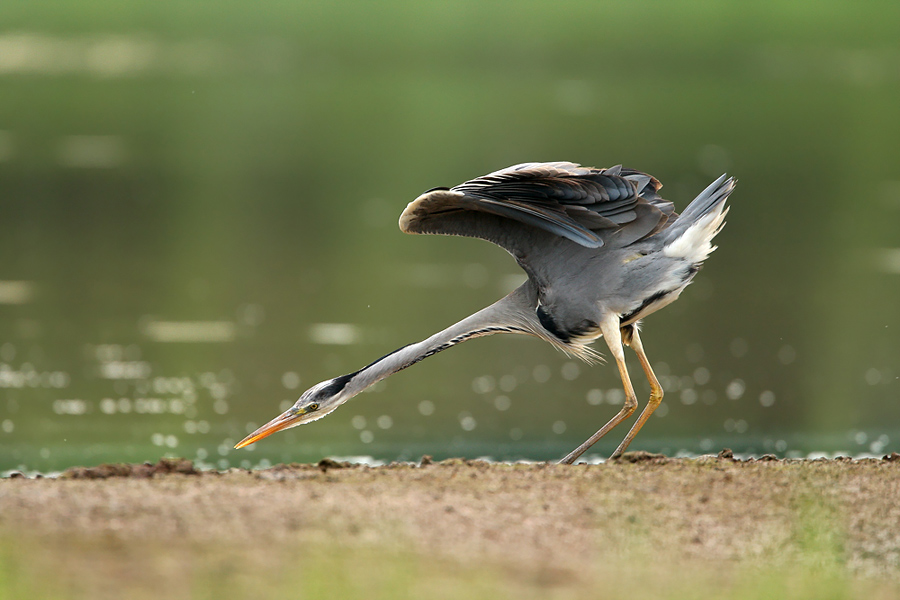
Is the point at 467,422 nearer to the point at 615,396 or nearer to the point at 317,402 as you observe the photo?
the point at 615,396

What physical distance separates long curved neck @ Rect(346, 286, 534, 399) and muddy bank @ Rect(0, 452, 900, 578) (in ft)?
3.38

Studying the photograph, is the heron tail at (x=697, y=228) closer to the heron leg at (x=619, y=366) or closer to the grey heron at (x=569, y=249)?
the grey heron at (x=569, y=249)

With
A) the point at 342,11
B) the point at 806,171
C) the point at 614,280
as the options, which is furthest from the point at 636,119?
the point at 614,280

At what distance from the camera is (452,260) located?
1708 cm

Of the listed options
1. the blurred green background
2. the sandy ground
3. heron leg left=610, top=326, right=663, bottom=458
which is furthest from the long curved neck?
the blurred green background

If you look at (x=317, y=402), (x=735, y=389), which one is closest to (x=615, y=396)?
(x=735, y=389)

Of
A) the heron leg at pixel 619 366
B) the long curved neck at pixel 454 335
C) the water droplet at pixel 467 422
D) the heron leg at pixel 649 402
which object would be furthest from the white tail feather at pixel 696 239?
the water droplet at pixel 467 422

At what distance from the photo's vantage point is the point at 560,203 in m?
7.70

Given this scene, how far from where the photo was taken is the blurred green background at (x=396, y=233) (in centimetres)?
1067

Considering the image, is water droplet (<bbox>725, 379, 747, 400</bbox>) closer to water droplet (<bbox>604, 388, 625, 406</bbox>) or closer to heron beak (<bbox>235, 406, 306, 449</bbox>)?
water droplet (<bbox>604, 388, 625, 406</bbox>)

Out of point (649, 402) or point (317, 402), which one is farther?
point (649, 402)

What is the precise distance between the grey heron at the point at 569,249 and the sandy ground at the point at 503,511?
1138mm

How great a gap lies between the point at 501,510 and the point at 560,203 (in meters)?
2.61

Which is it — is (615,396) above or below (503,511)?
below
